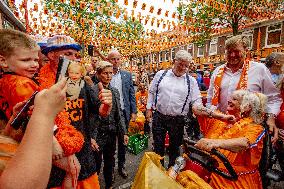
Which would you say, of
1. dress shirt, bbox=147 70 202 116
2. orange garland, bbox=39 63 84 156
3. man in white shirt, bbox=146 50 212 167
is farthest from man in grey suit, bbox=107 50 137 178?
orange garland, bbox=39 63 84 156

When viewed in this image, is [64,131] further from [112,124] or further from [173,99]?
[173,99]

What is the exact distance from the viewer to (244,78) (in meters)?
3.21

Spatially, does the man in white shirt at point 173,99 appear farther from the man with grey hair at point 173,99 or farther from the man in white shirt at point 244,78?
the man in white shirt at point 244,78

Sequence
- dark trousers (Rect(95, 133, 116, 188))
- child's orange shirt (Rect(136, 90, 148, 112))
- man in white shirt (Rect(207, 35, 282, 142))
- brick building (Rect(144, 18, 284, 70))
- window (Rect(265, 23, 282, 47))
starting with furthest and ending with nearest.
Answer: window (Rect(265, 23, 282, 47)) → brick building (Rect(144, 18, 284, 70)) → child's orange shirt (Rect(136, 90, 148, 112)) → dark trousers (Rect(95, 133, 116, 188)) → man in white shirt (Rect(207, 35, 282, 142))

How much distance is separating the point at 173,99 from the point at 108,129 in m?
1.15

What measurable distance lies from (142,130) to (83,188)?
4.57 m

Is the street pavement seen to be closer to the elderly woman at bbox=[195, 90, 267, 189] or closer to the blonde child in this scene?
the elderly woman at bbox=[195, 90, 267, 189]

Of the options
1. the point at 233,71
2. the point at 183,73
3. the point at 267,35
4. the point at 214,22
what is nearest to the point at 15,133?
the point at 233,71

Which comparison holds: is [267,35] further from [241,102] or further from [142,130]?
[241,102]

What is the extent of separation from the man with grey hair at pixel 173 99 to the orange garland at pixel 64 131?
245cm

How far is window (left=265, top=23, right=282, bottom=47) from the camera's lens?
23.0 m

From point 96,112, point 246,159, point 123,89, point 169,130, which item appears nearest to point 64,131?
point 96,112

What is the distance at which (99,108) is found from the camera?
1.99 metres

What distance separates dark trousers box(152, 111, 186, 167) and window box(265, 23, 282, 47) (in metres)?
23.0
